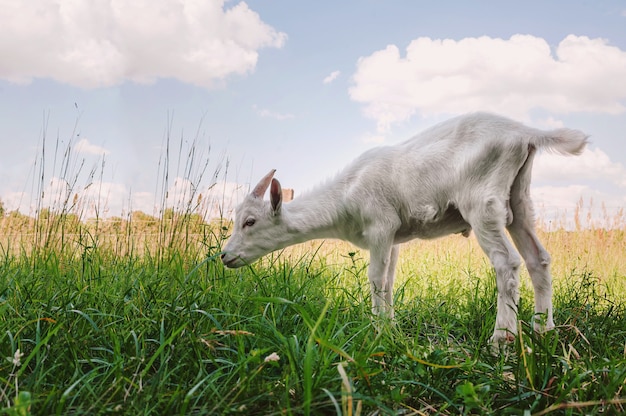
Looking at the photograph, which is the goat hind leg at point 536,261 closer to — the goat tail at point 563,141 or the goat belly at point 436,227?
the goat belly at point 436,227

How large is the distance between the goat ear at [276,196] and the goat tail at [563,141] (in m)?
2.07

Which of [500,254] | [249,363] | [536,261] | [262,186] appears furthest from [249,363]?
[536,261]

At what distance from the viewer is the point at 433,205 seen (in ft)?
14.4

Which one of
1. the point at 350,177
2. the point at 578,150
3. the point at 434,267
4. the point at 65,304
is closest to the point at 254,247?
the point at 350,177

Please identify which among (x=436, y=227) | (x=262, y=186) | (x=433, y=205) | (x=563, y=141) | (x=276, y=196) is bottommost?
(x=436, y=227)

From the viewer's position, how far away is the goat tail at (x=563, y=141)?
4113mm

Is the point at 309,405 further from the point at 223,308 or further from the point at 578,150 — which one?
the point at 578,150

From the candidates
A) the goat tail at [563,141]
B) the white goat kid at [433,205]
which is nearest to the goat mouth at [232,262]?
the white goat kid at [433,205]

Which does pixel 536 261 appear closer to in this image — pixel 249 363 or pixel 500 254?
pixel 500 254

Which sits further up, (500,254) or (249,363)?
(500,254)

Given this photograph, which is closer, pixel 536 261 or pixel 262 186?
pixel 536 261

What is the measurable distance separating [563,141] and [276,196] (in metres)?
2.35

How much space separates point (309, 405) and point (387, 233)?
9.49 ft

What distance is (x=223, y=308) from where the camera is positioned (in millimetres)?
3154
